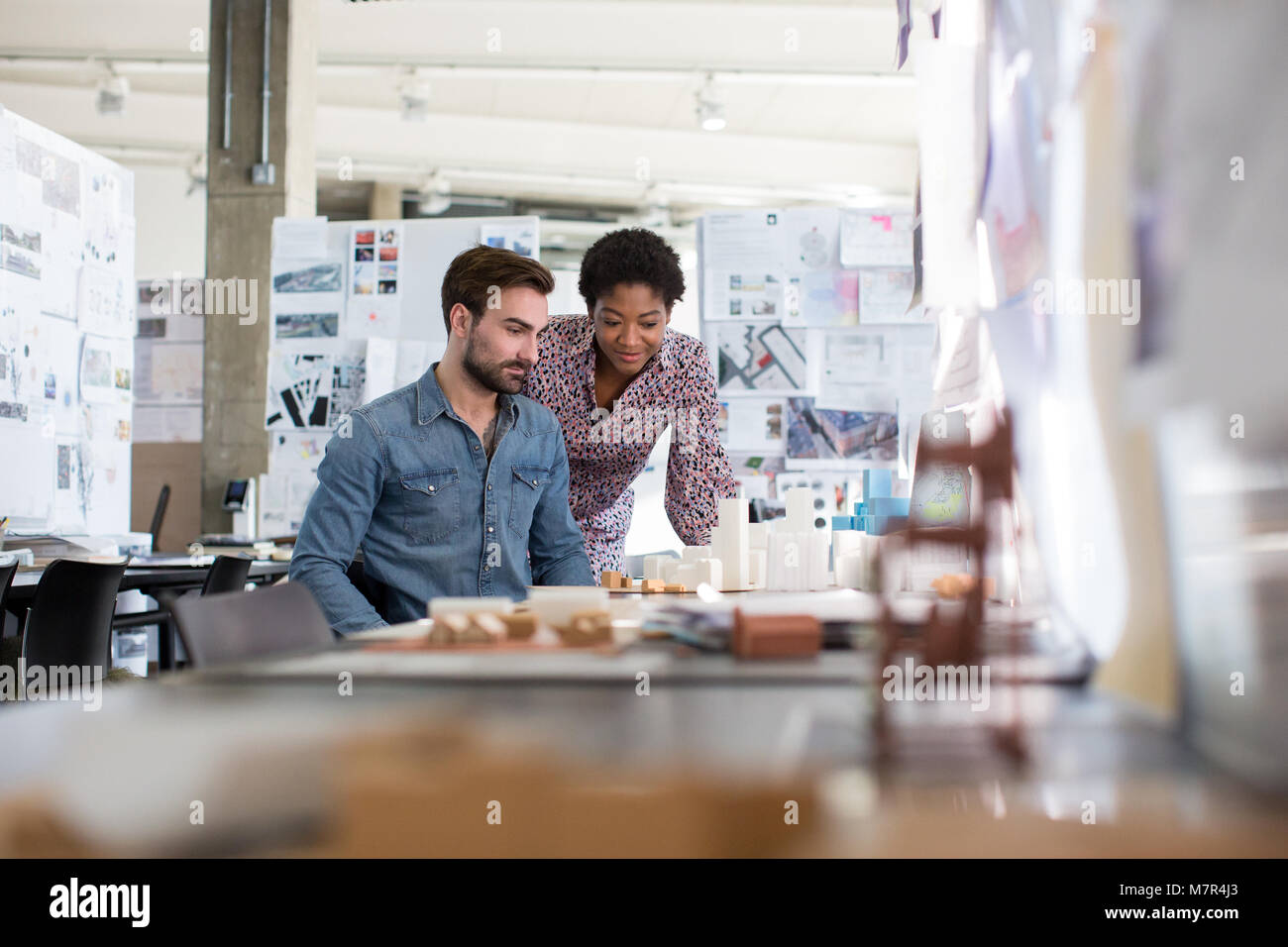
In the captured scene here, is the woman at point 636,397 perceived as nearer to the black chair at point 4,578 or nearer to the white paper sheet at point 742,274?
the black chair at point 4,578

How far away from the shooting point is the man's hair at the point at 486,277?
2.36 m

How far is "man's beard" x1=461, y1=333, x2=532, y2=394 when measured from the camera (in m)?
2.28

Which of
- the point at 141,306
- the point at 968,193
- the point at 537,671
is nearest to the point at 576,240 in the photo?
the point at 141,306

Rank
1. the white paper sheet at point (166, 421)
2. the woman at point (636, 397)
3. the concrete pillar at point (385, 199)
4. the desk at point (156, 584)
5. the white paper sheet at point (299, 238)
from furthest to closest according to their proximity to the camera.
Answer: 1. the concrete pillar at point (385, 199)
2. the white paper sheet at point (166, 421)
3. the white paper sheet at point (299, 238)
4. the desk at point (156, 584)
5. the woman at point (636, 397)

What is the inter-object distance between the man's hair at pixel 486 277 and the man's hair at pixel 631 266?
22 centimetres

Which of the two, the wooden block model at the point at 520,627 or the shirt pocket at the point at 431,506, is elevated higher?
the shirt pocket at the point at 431,506

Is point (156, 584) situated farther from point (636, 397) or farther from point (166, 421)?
point (166, 421)

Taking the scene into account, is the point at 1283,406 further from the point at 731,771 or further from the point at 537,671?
the point at 537,671
